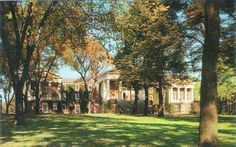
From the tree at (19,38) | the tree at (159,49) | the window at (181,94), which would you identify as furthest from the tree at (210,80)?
the window at (181,94)

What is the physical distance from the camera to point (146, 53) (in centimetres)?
4791

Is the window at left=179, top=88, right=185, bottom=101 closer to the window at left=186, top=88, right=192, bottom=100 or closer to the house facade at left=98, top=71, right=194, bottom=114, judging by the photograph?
the house facade at left=98, top=71, right=194, bottom=114

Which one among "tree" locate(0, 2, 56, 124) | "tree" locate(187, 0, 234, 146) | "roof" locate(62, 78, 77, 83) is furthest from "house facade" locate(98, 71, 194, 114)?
"tree" locate(187, 0, 234, 146)

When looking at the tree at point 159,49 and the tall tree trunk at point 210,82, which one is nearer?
the tall tree trunk at point 210,82

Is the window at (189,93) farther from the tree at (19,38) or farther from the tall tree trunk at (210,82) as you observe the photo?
the tall tree trunk at (210,82)

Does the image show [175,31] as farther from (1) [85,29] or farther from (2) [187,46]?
(1) [85,29]

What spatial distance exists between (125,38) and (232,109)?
53.8 metres

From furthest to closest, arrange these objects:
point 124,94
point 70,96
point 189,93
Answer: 1. point 189,93
2. point 70,96
3. point 124,94

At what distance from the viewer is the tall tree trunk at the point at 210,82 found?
12750 millimetres

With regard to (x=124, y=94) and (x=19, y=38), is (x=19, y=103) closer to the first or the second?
(x=19, y=38)

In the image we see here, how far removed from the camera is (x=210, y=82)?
1274 centimetres

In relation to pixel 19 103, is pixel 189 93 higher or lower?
higher

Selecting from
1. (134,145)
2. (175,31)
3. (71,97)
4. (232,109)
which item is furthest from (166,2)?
(71,97)

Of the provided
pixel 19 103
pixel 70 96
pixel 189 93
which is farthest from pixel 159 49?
pixel 189 93
